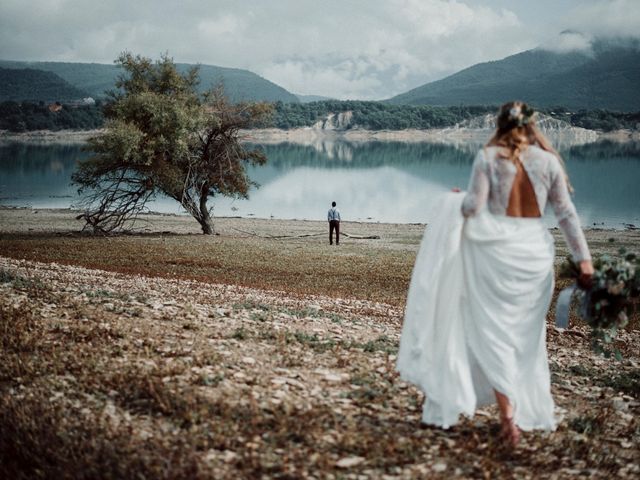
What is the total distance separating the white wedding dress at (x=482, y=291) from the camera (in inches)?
233

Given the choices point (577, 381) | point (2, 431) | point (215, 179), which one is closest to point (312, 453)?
point (2, 431)

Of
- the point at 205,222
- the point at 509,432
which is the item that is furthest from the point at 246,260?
the point at 509,432

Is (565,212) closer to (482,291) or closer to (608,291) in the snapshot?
(482,291)

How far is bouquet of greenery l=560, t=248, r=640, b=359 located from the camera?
6887 mm

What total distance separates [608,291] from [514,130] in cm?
226

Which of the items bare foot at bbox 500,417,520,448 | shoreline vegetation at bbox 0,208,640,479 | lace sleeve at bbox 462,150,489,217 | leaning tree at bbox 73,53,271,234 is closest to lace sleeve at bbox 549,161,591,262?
lace sleeve at bbox 462,150,489,217

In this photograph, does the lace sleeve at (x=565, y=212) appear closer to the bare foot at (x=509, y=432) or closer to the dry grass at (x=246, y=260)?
the bare foot at (x=509, y=432)

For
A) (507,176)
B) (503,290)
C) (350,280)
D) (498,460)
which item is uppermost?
(507,176)

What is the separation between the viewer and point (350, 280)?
25.2 metres

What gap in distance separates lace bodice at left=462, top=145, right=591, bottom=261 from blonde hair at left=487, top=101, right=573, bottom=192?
7 centimetres

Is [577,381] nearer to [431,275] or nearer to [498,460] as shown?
[498,460]

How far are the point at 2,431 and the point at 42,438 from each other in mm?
496

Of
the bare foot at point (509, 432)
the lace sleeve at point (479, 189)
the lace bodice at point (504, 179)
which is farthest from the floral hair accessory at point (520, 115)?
the bare foot at point (509, 432)

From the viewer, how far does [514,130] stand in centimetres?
598
